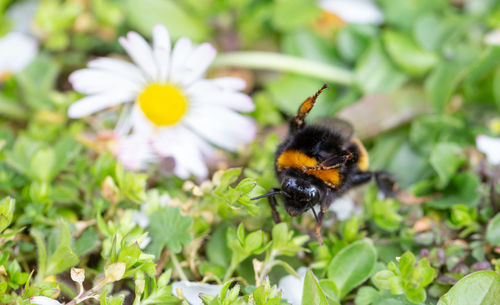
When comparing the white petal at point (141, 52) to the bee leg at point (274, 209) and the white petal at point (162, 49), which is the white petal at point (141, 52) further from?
the bee leg at point (274, 209)

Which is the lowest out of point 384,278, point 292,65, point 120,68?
point 384,278

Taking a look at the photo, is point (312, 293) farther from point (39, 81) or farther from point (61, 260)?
point (39, 81)

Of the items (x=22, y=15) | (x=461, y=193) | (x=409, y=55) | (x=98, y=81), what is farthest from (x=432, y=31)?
(x=22, y=15)

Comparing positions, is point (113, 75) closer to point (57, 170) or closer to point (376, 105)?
point (57, 170)

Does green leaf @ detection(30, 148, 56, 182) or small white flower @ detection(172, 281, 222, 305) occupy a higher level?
green leaf @ detection(30, 148, 56, 182)

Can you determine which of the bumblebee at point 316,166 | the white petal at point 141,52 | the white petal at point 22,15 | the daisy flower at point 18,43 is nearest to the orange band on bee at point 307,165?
the bumblebee at point 316,166

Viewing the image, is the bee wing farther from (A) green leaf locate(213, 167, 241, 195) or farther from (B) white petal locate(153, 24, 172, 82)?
(B) white petal locate(153, 24, 172, 82)

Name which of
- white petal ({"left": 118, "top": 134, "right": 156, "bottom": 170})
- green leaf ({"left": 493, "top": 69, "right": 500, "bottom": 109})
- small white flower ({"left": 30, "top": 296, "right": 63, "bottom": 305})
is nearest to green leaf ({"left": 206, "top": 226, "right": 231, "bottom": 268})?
white petal ({"left": 118, "top": 134, "right": 156, "bottom": 170})
